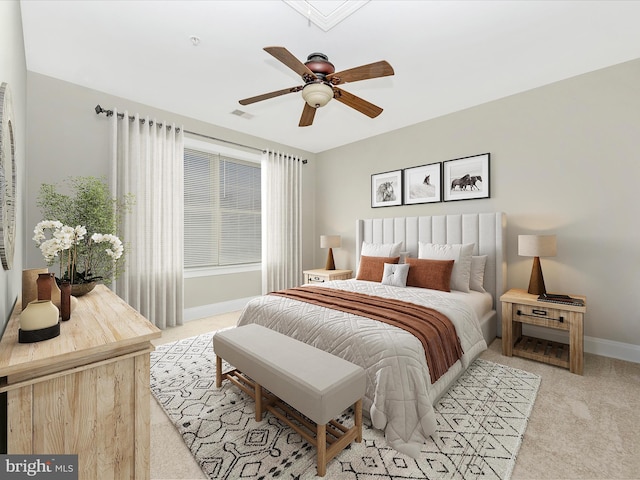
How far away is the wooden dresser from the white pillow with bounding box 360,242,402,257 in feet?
10.2

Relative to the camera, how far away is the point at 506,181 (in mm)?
3389

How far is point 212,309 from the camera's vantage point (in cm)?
434

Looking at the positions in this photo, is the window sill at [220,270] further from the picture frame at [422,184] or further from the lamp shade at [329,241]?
the picture frame at [422,184]

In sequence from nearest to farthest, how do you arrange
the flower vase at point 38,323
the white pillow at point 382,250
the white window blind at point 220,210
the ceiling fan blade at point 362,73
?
the flower vase at point 38,323, the ceiling fan blade at point 362,73, the white pillow at point 382,250, the white window blind at point 220,210

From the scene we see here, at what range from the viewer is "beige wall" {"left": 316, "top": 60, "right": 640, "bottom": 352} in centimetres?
270

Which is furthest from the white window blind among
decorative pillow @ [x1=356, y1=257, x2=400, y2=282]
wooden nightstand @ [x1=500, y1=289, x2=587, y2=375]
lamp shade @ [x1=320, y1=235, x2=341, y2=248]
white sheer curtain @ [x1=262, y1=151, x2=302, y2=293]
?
wooden nightstand @ [x1=500, y1=289, x2=587, y2=375]

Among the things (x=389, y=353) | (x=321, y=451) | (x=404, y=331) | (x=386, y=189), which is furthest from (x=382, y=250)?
(x=321, y=451)

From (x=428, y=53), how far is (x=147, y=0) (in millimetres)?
2239

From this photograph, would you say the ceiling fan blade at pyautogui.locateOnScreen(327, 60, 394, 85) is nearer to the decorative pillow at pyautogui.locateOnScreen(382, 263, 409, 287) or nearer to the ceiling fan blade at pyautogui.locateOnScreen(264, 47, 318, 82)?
the ceiling fan blade at pyautogui.locateOnScreen(264, 47, 318, 82)

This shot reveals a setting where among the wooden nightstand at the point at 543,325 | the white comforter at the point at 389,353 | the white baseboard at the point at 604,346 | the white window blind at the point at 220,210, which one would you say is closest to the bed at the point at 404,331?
the white comforter at the point at 389,353

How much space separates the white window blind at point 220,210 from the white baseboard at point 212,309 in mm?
629

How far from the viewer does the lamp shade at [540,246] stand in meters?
2.74

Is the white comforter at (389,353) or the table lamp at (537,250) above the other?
→ the table lamp at (537,250)

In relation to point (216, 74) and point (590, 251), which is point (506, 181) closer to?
point (590, 251)
